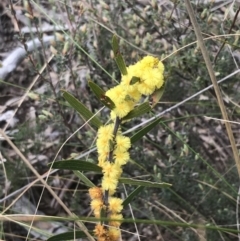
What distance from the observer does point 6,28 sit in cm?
350

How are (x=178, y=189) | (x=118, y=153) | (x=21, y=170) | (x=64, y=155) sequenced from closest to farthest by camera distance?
(x=118, y=153)
(x=178, y=189)
(x=21, y=170)
(x=64, y=155)

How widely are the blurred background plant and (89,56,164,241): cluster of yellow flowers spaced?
0.56 m

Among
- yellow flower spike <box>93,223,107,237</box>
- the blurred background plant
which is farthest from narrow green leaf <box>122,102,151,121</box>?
the blurred background plant

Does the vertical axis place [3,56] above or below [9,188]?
above

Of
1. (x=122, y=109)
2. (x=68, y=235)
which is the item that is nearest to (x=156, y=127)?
(x=68, y=235)

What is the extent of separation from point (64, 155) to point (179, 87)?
75cm

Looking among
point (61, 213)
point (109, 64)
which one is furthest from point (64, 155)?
point (109, 64)

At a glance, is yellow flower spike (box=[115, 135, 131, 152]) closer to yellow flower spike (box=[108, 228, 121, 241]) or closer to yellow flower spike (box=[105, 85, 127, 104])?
yellow flower spike (box=[105, 85, 127, 104])

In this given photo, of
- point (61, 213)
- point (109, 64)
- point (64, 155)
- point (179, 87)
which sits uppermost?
point (109, 64)

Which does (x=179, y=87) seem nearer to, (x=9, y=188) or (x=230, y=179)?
(x=230, y=179)

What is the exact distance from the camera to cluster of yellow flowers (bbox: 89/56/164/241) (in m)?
1.11

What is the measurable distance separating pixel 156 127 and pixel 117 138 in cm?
113

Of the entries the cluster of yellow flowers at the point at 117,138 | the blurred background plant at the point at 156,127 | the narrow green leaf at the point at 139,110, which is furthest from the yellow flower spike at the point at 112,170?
the blurred background plant at the point at 156,127

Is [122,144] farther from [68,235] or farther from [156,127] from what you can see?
[156,127]
